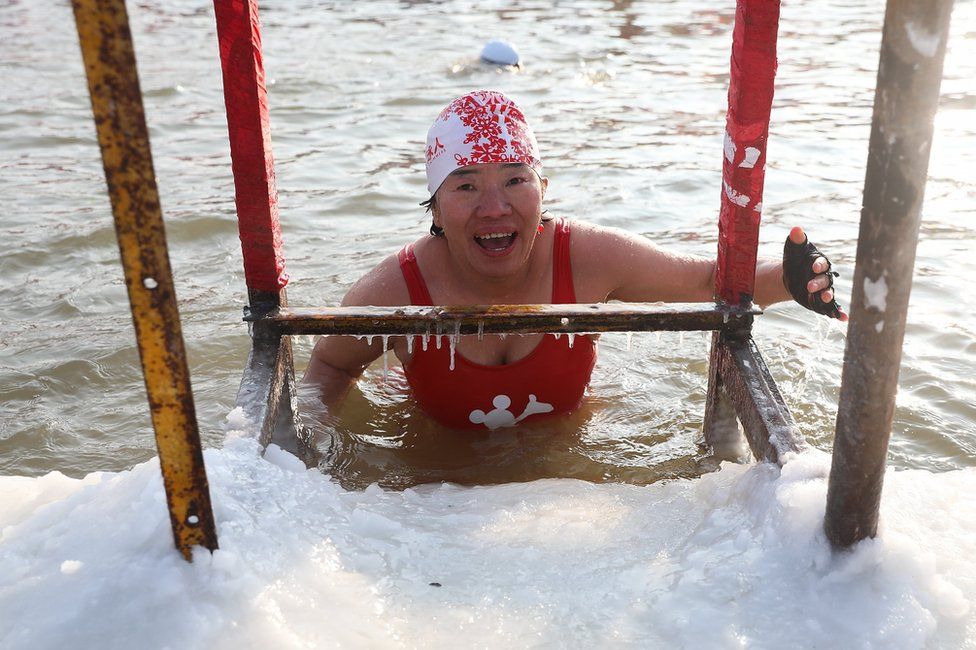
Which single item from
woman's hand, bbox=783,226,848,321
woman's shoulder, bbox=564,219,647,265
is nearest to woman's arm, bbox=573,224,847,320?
woman's shoulder, bbox=564,219,647,265

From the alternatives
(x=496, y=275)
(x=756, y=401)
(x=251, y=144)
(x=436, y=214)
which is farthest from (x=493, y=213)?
(x=756, y=401)

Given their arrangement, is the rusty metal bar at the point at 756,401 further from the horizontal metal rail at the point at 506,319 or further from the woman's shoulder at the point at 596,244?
the woman's shoulder at the point at 596,244

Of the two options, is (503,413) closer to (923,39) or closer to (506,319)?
(506,319)

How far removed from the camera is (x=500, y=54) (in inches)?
439

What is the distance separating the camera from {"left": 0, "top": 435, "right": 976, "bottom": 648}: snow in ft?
5.83

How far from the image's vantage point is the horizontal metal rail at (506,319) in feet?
9.36

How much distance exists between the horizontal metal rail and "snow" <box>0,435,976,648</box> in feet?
1.94

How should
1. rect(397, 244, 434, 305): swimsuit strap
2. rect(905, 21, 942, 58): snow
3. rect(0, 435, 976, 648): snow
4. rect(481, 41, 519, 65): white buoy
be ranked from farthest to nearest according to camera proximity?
rect(481, 41, 519, 65): white buoy, rect(397, 244, 434, 305): swimsuit strap, rect(0, 435, 976, 648): snow, rect(905, 21, 942, 58): snow

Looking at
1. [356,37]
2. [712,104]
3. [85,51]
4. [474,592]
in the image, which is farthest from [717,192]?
[356,37]

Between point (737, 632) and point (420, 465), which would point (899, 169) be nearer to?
point (737, 632)

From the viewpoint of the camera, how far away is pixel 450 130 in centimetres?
348

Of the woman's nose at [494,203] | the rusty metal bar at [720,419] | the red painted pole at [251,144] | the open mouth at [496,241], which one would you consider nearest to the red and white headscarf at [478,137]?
the woman's nose at [494,203]

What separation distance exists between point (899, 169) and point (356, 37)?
12.1 m

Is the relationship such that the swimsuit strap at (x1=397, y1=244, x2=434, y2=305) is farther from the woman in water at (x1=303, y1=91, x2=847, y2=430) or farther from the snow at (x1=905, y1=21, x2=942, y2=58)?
the snow at (x1=905, y1=21, x2=942, y2=58)
